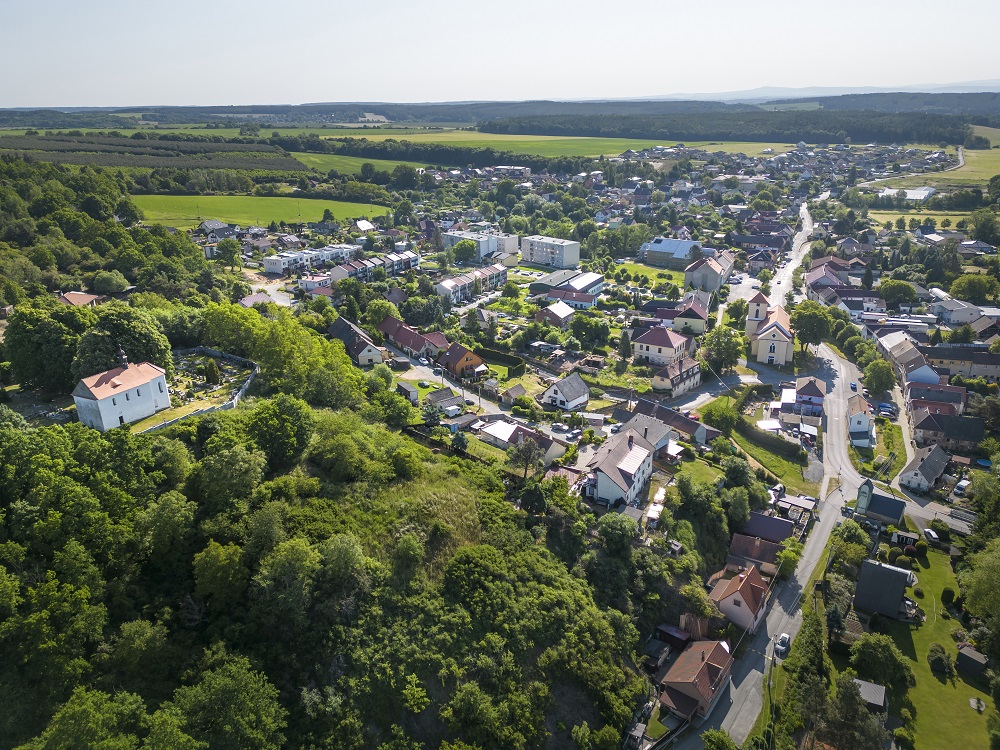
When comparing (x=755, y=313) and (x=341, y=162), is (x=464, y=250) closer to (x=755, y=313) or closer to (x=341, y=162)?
(x=755, y=313)

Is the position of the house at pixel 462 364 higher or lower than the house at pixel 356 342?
lower

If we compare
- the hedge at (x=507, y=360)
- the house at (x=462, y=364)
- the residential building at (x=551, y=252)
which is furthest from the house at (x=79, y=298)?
the residential building at (x=551, y=252)

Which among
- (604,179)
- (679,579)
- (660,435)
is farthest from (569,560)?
(604,179)

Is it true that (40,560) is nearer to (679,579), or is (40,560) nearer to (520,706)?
(520,706)

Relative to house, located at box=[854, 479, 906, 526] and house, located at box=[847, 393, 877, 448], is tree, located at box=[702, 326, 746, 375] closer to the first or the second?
house, located at box=[847, 393, 877, 448]

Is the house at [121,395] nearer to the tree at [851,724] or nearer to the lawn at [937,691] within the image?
the tree at [851,724]

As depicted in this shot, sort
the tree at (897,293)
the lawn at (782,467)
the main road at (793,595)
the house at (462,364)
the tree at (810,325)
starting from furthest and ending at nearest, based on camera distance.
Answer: the tree at (897,293)
the tree at (810,325)
the house at (462,364)
the lawn at (782,467)
the main road at (793,595)
